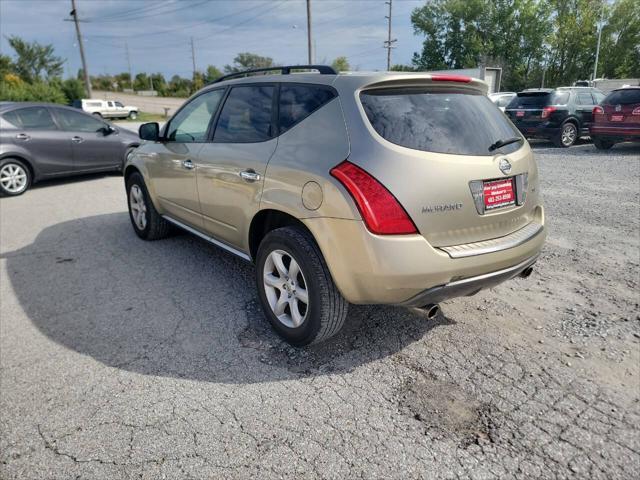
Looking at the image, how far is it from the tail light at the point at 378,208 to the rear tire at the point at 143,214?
335cm

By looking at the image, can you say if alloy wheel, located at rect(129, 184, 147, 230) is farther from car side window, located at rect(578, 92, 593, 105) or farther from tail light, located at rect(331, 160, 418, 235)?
car side window, located at rect(578, 92, 593, 105)

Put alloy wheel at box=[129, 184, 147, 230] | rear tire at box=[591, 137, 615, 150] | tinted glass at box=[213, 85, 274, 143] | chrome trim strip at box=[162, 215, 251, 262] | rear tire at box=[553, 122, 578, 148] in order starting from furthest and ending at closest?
rear tire at box=[553, 122, 578, 148] < rear tire at box=[591, 137, 615, 150] < alloy wheel at box=[129, 184, 147, 230] < chrome trim strip at box=[162, 215, 251, 262] < tinted glass at box=[213, 85, 274, 143]

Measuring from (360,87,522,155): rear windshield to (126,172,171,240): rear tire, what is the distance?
10.8 ft

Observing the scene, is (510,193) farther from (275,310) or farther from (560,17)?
(560,17)

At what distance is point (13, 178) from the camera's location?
27.1 feet

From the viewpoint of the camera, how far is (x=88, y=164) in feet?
30.2

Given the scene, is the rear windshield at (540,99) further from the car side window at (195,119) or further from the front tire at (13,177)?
the front tire at (13,177)

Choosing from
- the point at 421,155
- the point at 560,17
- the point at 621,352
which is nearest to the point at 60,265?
the point at 421,155

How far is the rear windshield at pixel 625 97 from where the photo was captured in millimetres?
10906

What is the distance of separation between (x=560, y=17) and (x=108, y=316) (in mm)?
71037

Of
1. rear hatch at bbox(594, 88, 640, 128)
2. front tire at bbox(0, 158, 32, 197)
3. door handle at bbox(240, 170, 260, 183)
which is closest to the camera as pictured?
door handle at bbox(240, 170, 260, 183)

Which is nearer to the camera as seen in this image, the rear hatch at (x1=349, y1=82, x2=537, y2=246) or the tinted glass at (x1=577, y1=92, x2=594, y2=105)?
the rear hatch at (x1=349, y1=82, x2=537, y2=246)

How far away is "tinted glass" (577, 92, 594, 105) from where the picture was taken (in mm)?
13229

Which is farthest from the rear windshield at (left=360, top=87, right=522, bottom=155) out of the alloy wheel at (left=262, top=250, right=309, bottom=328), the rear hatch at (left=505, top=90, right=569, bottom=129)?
the rear hatch at (left=505, top=90, right=569, bottom=129)
